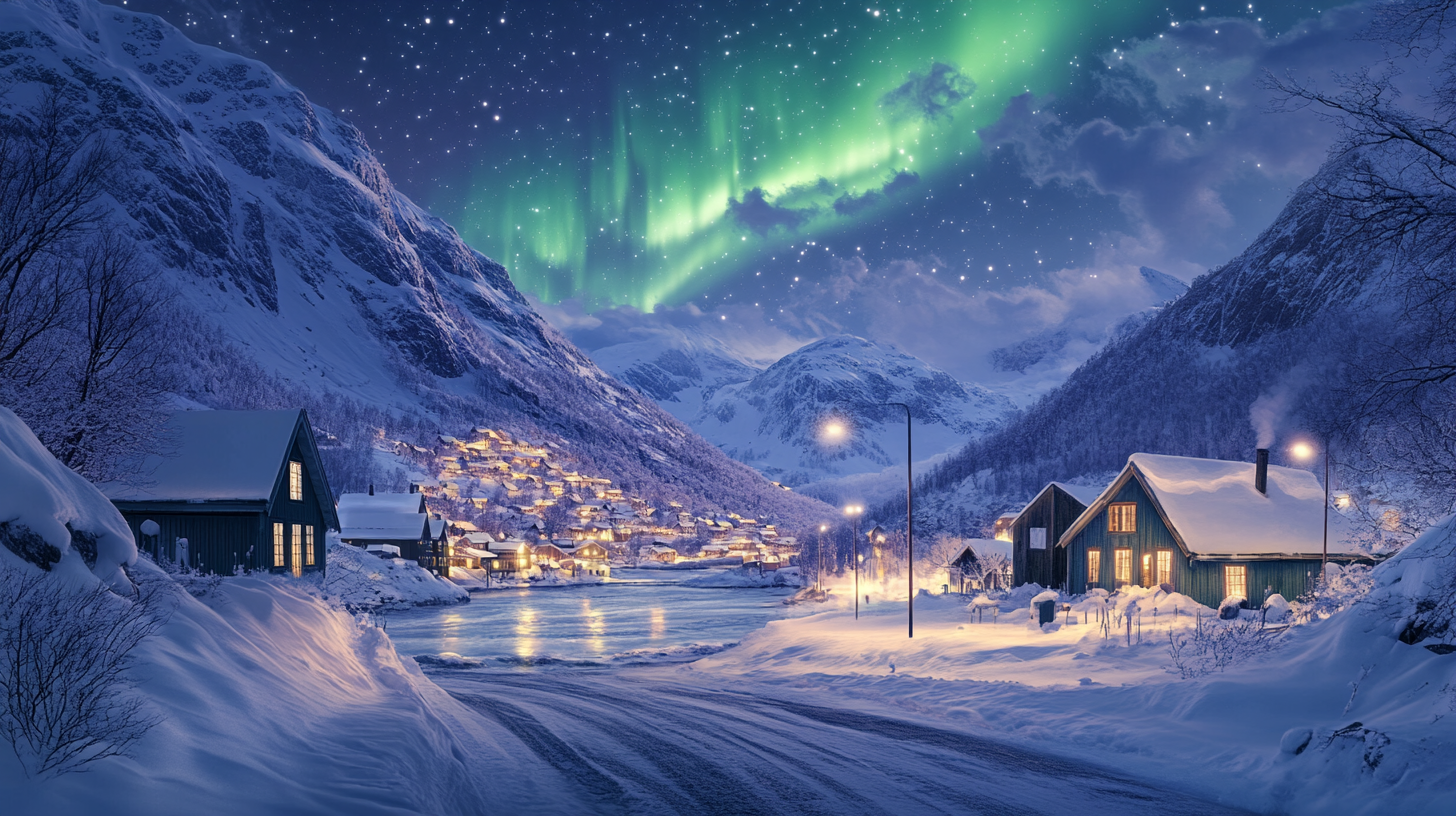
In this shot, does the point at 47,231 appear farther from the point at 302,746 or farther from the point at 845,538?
the point at 845,538

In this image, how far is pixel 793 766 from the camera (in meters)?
13.5

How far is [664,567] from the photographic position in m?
180

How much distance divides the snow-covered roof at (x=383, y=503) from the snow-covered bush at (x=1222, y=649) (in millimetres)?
93016

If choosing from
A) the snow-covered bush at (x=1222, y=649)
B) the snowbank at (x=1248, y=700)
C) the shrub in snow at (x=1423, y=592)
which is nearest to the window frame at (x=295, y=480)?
the snowbank at (x=1248, y=700)

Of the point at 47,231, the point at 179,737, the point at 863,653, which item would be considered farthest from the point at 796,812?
the point at 47,231

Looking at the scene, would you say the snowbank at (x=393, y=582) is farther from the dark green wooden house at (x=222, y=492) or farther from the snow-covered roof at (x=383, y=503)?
the dark green wooden house at (x=222, y=492)

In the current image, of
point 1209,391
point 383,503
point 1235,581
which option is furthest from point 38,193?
point 1209,391

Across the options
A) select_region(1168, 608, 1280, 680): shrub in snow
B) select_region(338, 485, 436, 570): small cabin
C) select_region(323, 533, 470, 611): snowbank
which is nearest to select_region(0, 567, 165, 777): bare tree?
select_region(1168, 608, 1280, 680): shrub in snow

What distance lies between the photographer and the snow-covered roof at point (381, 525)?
94750 millimetres

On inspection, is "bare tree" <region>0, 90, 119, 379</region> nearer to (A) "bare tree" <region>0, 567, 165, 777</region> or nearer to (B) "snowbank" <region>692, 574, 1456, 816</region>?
(A) "bare tree" <region>0, 567, 165, 777</region>

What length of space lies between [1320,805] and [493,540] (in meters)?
142

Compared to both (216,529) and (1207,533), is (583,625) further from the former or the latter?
(1207,533)

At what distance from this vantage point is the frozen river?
134 feet

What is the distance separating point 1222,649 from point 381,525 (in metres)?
93.2
